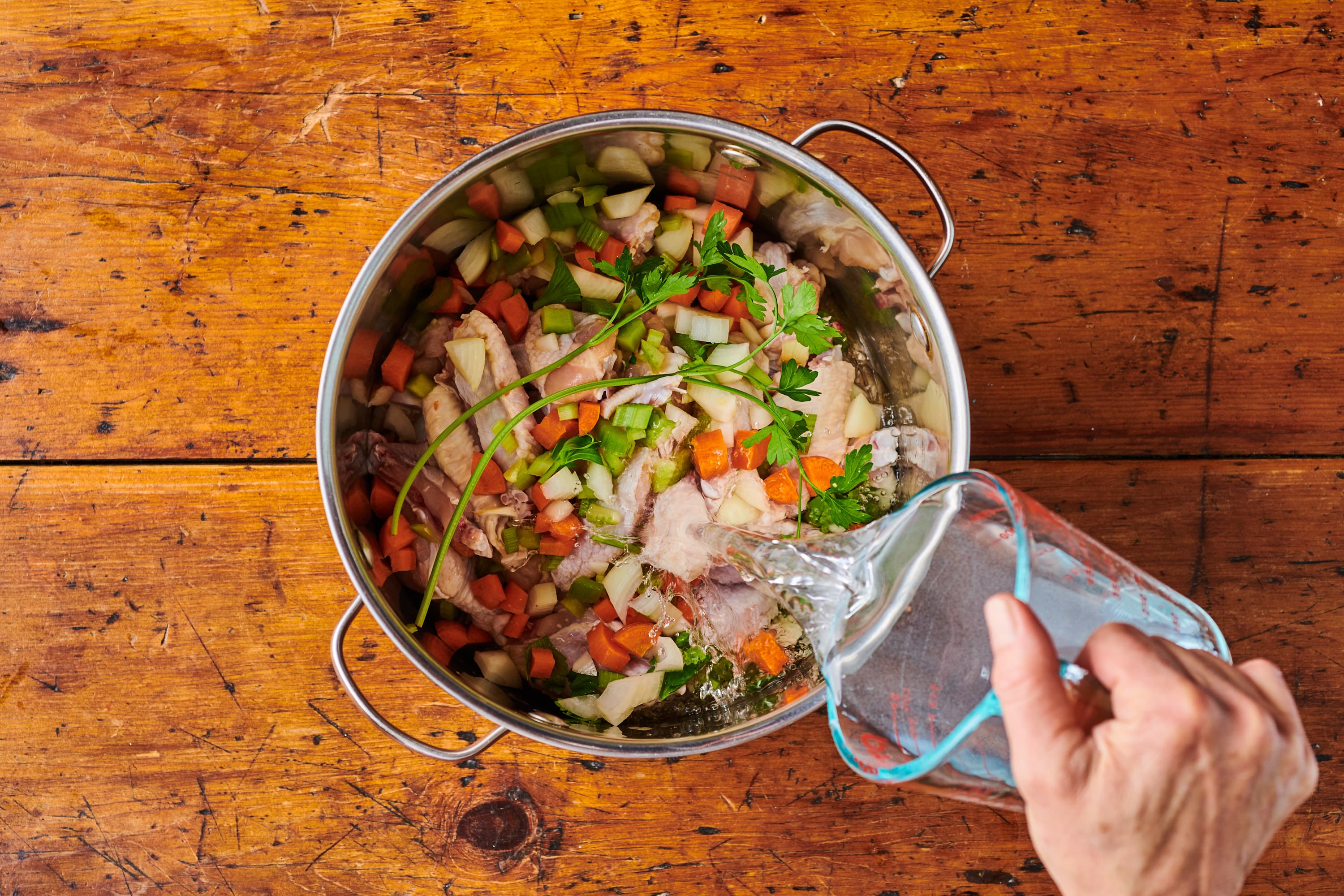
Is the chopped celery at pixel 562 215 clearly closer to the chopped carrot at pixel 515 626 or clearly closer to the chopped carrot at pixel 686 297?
the chopped carrot at pixel 686 297

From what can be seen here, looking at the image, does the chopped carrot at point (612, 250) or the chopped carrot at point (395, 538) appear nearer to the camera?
the chopped carrot at point (395, 538)

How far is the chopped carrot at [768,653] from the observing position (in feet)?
4.42

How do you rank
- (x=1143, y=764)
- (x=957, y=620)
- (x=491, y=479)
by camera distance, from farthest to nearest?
1. (x=491, y=479)
2. (x=957, y=620)
3. (x=1143, y=764)

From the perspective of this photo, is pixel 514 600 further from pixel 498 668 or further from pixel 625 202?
pixel 625 202

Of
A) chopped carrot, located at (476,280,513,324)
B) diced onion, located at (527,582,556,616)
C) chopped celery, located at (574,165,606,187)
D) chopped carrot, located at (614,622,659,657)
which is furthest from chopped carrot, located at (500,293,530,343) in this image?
chopped carrot, located at (614,622,659,657)

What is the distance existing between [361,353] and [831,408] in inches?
30.1

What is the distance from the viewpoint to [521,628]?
138cm

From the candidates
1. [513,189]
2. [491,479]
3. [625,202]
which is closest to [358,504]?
[491,479]

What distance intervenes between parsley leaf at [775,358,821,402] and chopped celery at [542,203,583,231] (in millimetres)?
436

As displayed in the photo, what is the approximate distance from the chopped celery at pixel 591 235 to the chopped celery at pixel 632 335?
0.14 m

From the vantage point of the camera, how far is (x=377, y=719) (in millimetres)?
1133

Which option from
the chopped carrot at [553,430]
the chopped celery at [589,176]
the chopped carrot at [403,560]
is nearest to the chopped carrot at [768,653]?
the chopped carrot at [553,430]

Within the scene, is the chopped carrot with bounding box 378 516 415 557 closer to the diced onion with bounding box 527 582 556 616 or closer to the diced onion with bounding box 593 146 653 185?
the diced onion with bounding box 527 582 556 616

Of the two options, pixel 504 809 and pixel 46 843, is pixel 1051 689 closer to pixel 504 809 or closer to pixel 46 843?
pixel 504 809
